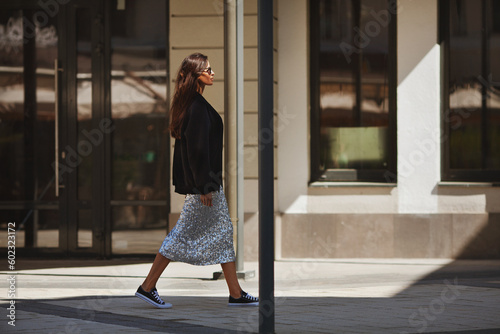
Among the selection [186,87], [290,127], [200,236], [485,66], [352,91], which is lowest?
[200,236]

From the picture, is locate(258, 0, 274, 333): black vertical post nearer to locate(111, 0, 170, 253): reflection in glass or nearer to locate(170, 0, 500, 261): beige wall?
locate(170, 0, 500, 261): beige wall

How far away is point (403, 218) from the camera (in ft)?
38.0

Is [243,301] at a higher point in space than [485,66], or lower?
lower

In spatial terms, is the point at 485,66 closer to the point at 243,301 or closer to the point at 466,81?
the point at 466,81

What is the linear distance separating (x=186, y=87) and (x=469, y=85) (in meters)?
5.55

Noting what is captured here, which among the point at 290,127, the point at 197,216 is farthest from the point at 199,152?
the point at 290,127

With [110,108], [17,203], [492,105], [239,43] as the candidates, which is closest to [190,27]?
[110,108]

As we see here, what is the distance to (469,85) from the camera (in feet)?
38.5

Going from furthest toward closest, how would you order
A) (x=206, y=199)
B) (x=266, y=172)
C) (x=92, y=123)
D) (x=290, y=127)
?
(x=290, y=127), (x=92, y=123), (x=206, y=199), (x=266, y=172)

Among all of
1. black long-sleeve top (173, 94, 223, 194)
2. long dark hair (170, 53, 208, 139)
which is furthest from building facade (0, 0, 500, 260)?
black long-sleeve top (173, 94, 223, 194)

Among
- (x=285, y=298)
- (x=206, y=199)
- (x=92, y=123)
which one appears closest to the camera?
(x=206, y=199)

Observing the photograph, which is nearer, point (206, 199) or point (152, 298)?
point (206, 199)

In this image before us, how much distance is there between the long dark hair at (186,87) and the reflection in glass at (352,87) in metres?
4.88

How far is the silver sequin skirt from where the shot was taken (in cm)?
711
